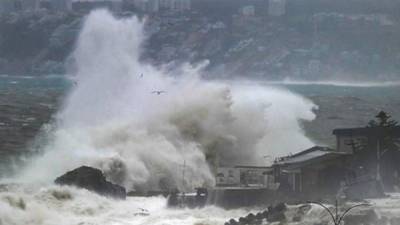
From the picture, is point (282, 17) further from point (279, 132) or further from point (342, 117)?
point (279, 132)

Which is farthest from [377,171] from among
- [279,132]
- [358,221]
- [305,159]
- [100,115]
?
[100,115]

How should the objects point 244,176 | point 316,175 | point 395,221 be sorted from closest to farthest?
point 395,221 < point 316,175 < point 244,176

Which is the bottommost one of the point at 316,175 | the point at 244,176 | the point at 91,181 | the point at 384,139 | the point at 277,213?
the point at 277,213

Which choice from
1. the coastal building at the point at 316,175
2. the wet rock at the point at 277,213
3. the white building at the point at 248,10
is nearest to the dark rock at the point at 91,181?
the coastal building at the point at 316,175

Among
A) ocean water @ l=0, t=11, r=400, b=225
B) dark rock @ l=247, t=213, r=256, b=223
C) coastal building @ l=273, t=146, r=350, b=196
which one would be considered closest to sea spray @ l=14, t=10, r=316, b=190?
ocean water @ l=0, t=11, r=400, b=225

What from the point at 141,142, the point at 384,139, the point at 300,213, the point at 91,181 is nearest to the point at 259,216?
the point at 300,213

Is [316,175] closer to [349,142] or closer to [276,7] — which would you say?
[349,142]

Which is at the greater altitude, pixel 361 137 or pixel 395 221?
pixel 361 137
